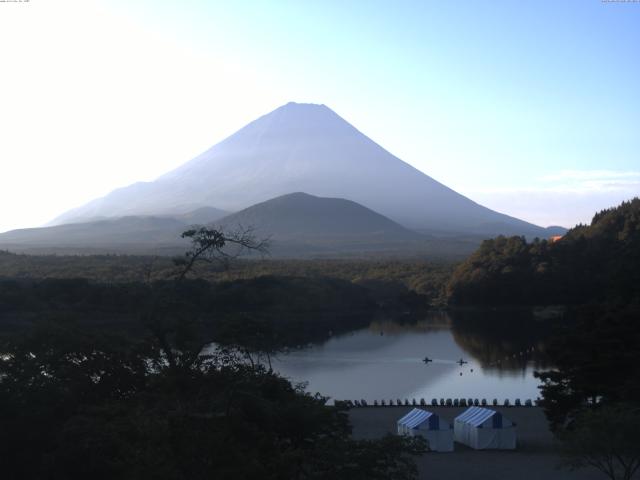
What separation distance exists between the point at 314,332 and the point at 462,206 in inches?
2688

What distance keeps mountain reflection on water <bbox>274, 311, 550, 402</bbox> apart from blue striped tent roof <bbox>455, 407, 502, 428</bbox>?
150 inches

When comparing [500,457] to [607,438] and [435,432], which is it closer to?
[435,432]

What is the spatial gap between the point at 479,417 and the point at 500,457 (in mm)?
775

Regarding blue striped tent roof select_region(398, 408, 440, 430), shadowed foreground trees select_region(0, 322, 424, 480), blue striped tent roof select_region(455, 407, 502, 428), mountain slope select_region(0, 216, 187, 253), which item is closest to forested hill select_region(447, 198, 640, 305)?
blue striped tent roof select_region(455, 407, 502, 428)

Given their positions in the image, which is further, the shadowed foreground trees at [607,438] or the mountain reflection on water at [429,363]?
the mountain reflection on water at [429,363]

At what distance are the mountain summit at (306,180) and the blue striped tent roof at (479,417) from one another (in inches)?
2579

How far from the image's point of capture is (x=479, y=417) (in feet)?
35.0

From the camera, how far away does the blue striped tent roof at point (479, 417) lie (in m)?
10.4

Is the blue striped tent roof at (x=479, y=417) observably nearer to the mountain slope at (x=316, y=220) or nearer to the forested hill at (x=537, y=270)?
the forested hill at (x=537, y=270)

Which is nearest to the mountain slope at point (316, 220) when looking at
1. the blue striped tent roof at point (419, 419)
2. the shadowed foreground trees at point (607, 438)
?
the blue striped tent roof at point (419, 419)

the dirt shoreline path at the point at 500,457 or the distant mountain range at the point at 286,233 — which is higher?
the distant mountain range at the point at 286,233

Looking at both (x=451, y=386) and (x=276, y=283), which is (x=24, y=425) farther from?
(x=276, y=283)

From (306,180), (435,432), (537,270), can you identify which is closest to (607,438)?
(435,432)

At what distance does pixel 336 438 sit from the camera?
6.46m
